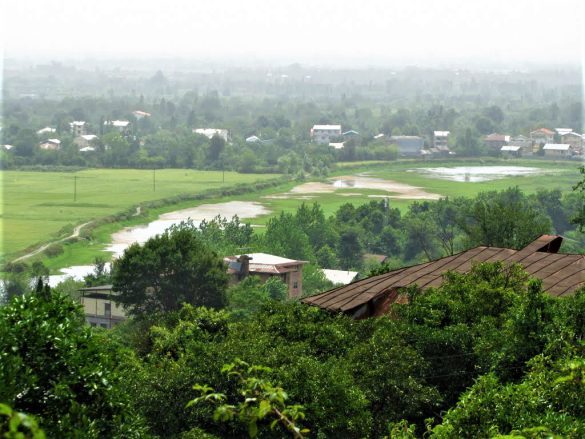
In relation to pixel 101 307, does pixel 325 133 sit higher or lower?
lower

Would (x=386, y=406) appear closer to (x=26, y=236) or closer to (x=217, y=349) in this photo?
(x=217, y=349)

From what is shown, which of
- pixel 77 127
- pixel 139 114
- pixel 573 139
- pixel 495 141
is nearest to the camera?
pixel 573 139

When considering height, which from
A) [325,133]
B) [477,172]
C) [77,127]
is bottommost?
[477,172]

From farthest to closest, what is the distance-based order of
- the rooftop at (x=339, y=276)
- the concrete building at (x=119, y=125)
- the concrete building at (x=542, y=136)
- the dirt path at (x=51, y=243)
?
the concrete building at (x=119, y=125) → the concrete building at (x=542, y=136) → the dirt path at (x=51, y=243) → the rooftop at (x=339, y=276)

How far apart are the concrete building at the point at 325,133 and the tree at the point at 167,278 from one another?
3630 cm

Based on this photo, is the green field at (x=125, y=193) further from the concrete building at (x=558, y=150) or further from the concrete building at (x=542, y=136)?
the concrete building at (x=542, y=136)

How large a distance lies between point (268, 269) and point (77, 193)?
13.1m

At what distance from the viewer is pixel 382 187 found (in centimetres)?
3600

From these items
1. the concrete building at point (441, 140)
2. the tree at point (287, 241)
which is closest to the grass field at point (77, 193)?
the tree at point (287, 241)

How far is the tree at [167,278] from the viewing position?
17.0 meters

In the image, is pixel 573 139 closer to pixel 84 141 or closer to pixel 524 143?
pixel 524 143

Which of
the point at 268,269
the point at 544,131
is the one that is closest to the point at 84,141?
the point at 544,131

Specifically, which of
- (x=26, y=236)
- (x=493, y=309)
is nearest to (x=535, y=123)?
(x=26, y=236)

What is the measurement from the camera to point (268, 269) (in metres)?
20.6
